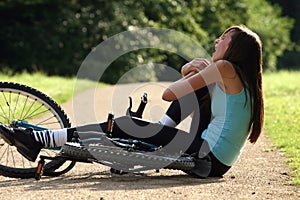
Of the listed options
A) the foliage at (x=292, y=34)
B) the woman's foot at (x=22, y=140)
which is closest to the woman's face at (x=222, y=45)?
the woman's foot at (x=22, y=140)

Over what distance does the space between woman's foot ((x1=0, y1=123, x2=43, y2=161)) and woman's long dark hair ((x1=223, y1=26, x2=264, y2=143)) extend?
1592 millimetres

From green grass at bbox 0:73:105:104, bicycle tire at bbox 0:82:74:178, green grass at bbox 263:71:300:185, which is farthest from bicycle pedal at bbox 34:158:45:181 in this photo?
green grass at bbox 0:73:105:104

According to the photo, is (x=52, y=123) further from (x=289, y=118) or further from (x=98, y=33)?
(x=98, y=33)

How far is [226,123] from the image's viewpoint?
5883 millimetres

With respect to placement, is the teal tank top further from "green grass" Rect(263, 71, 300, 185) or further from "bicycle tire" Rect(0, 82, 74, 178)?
"bicycle tire" Rect(0, 82, 74, 178)

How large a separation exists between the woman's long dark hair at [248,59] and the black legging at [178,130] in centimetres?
35

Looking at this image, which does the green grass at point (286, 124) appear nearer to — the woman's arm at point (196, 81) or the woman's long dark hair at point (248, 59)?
the woman's long dark hair at point (248, 59)

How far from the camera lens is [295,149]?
7762 mm

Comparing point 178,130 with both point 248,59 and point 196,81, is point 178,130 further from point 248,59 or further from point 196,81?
point 248,59

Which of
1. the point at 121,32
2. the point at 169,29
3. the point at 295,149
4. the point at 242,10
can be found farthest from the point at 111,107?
the point at 242,10

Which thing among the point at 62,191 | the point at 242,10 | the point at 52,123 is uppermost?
the point at 242,10

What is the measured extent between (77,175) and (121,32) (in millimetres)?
17711

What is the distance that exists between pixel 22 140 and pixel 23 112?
78cm

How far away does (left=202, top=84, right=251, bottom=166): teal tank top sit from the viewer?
5859 millimetres
